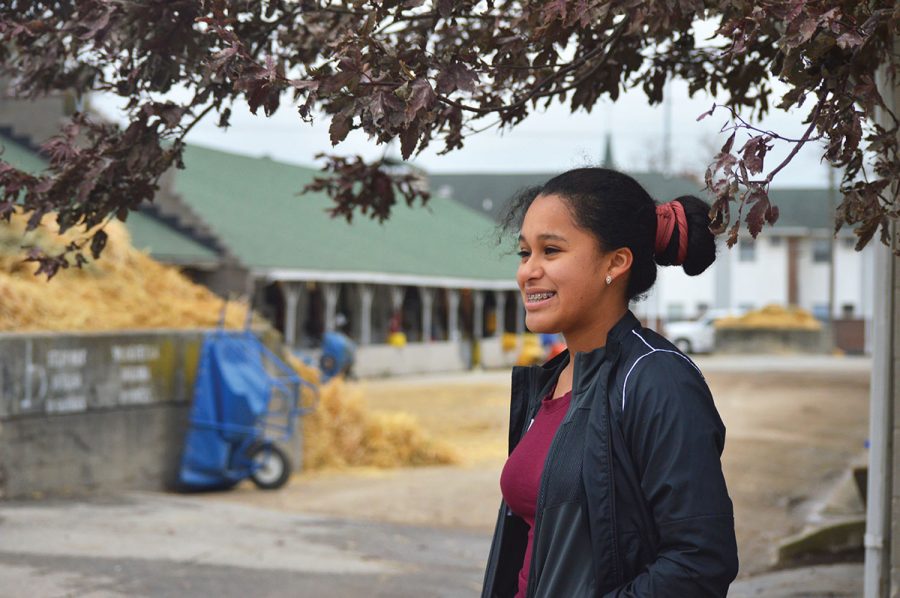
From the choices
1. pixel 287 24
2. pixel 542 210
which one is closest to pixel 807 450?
pixel 287 24

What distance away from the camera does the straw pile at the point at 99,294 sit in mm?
10594

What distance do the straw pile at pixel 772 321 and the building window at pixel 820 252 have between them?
1049 centimetres

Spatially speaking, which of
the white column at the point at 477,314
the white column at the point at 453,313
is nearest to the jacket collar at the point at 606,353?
the white column at the point at 453,313

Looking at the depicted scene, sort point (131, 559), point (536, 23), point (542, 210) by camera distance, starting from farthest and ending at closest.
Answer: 1. point (131, 559)
2. point (536, 23)
3. point (542, 210)

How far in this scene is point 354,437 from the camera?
13852 millimetres

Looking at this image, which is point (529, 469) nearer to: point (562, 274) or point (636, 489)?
point (636, 489)

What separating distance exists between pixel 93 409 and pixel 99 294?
2.12 meters

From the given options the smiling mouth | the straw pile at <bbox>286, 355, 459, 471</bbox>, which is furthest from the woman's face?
the straw pile at <bbox>286, 355, 459, 471</bbox>

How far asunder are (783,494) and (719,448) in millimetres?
10372

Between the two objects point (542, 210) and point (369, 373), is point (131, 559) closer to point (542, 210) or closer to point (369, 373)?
point (542, 210)

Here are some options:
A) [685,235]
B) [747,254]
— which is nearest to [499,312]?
[747,254]

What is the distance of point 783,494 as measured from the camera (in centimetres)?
1224

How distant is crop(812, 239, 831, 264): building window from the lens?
5972cm

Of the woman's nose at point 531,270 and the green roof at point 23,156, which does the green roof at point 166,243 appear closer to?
the green roof at point 23,156
